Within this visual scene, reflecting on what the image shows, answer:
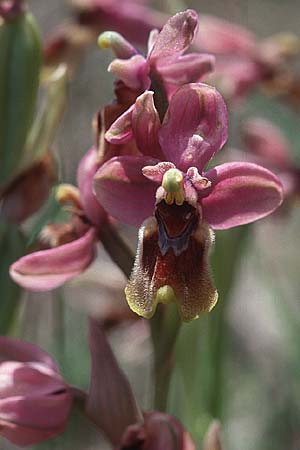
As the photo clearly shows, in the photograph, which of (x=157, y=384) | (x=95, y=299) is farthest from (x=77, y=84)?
(x=157, y=384)

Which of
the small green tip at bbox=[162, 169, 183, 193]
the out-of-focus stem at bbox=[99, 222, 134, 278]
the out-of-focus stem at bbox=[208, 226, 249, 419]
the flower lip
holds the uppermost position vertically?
the small green tip at bbox=[162, 169, 183, 193]

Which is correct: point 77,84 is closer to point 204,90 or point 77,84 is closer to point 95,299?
point 95,299

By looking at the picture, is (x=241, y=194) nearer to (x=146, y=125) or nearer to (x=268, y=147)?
(x=146, y=125)

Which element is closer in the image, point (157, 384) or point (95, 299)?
point (157, 384)

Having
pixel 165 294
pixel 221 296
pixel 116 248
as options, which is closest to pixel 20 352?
pixel 116 248

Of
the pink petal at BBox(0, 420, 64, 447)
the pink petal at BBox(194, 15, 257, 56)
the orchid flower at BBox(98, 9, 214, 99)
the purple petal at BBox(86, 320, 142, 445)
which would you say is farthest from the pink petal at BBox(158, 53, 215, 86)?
the pink petal at BBox(194, 15, 257, 56)

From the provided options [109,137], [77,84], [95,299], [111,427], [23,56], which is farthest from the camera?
[77,84]

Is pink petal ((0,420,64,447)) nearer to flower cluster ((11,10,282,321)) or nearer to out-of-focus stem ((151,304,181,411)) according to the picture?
out-of-focus stem ((151,304,181,411))
